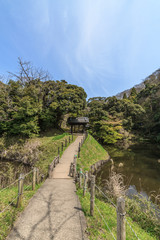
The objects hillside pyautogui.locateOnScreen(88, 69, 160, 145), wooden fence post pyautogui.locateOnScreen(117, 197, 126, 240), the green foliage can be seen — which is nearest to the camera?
wooden fence post pyautogui.locateOnScreen(117, 197, 126, 240)

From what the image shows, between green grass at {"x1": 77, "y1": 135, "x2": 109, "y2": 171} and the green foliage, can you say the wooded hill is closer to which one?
the green foliage

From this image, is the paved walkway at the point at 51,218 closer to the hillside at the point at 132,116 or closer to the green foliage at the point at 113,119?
the green foliage at the point at 113,119

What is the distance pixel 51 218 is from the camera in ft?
10.4

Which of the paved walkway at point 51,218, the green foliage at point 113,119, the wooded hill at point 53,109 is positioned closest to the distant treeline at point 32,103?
the wooded hill at point 53,109

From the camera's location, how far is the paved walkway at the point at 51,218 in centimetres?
262

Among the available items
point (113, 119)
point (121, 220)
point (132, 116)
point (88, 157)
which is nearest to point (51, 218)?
point (121, 220)

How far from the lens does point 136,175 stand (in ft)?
32.1

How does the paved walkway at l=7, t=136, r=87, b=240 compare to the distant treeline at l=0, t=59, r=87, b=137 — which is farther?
the distant treeline at l=0, t=59, r=87, b=137

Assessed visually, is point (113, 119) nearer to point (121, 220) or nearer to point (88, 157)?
point (88, 157)

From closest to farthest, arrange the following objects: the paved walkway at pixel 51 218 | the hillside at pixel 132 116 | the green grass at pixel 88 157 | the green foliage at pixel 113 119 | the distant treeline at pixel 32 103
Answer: the paved walkway at pixel 51 218 < the green grass at pixel 88 157 < the distant treeline at pixel 32 103 < the green foliage at pixel 113 119 < the hillside at pixel 132 116

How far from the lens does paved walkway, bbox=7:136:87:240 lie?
103 inches

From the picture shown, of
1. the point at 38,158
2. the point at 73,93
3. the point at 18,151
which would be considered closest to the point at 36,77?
the point at 73,93

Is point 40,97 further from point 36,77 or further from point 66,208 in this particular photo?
point 66,208

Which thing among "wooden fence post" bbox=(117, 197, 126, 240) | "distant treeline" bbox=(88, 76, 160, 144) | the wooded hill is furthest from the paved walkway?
"distant treeline" bbox=(88, 76, 160, 144)
